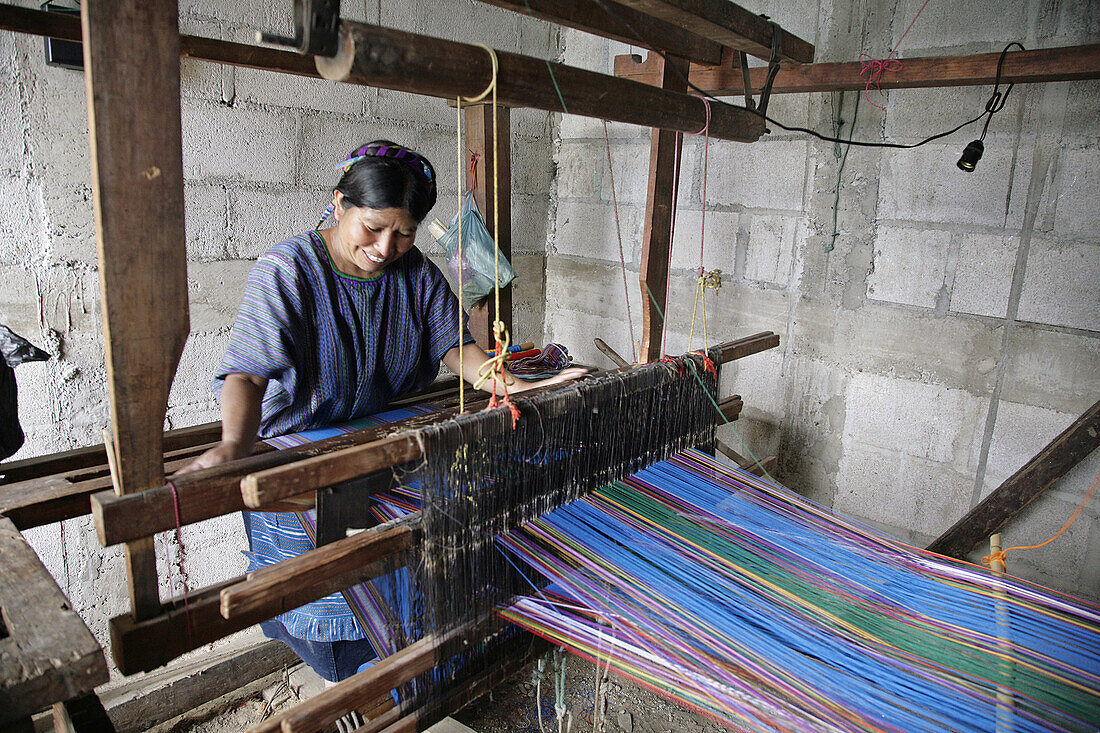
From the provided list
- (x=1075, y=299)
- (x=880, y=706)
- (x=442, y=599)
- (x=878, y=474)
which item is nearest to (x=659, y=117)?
(x=442, y=599)

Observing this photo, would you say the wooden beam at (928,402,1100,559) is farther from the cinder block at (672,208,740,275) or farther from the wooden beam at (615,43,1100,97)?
the cinder block at (672,208,740,275)

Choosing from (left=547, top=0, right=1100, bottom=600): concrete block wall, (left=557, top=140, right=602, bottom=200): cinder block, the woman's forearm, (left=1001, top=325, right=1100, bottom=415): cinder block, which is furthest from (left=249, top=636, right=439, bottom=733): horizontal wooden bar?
(left=557, top=140, right=602, bottom=200): cinder block

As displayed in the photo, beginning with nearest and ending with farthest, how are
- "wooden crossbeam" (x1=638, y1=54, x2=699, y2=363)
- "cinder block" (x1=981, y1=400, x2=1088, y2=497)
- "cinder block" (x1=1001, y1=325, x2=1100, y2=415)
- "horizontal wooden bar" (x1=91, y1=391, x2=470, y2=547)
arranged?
"horizontal wooden bar" (x1=91, y1=391, x2=470, y2=547) < "wooden crossbeam" (x1=638, y1=54, x2=699, y2=363) < "cinder block" (x1=1001, y1=325, x2=1100, y2=415) < "cinder block" (x1=981, y1=400, x2=1088, y2=497)

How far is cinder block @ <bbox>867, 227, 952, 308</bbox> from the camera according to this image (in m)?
2.76

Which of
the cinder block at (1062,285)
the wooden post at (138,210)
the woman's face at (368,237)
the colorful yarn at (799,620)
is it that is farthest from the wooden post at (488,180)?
Answer: the cinder block at (1062,285)

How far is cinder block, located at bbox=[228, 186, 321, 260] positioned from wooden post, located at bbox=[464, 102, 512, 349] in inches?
36.3

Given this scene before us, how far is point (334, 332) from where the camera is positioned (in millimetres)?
1908

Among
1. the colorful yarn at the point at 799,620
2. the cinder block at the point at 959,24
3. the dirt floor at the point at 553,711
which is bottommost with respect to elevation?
the dirt floor at the point at 553,711

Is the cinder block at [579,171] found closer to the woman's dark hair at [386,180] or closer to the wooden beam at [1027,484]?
the woman's dark hair at [386,180]

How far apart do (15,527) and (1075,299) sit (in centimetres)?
325

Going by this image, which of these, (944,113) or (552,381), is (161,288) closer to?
(552,381)

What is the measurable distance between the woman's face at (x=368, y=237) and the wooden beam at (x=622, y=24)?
604 millimetres

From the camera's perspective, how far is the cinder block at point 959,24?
2490mm

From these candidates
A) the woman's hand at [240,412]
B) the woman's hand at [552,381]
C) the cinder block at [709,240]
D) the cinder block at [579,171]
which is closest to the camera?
the woman's hand at [240,412]
